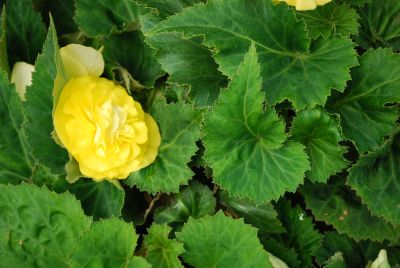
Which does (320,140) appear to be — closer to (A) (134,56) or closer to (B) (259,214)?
(B) (259,214)

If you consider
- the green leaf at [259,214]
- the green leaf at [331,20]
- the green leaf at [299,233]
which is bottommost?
the green leaf at [299,233]

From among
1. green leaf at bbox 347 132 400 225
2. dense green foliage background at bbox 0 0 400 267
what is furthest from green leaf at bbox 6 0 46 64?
green leaf at bbox 347 132 400 225

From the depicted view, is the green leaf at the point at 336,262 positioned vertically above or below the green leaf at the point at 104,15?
below

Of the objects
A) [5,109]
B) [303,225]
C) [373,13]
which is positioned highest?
[373,13]

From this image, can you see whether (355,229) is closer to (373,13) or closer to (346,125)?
(346,125)

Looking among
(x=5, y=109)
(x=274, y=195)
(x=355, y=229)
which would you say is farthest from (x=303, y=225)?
(x=5, y=109)

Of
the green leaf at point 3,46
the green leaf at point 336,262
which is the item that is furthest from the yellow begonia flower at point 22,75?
the green leaf at point 336,262

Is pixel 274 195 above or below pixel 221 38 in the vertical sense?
below

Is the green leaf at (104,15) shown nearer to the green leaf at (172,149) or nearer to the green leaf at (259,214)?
the green leaf at (172,149)
